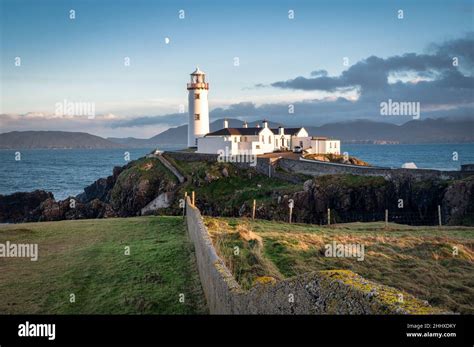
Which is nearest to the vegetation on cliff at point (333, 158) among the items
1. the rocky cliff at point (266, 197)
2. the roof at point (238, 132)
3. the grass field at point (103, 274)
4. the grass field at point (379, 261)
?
the roof at point (238, 132)

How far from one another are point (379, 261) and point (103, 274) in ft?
36.3

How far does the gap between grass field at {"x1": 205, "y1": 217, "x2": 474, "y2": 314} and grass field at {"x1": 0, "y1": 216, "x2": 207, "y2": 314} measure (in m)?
1.95

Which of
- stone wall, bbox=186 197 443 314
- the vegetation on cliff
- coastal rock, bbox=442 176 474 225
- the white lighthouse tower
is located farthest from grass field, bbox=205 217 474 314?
the white lighthouse tower

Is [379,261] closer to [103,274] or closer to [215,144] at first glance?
[103,274]

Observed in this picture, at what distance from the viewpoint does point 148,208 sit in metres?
61.5

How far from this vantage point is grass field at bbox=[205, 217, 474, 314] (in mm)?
14695

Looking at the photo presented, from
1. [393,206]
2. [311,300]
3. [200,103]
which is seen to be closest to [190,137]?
[200,103]

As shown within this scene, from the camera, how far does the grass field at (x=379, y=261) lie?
1470 centimetres

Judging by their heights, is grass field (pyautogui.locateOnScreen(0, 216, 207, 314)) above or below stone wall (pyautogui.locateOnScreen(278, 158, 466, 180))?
below

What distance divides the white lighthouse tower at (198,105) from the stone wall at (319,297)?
71630mm

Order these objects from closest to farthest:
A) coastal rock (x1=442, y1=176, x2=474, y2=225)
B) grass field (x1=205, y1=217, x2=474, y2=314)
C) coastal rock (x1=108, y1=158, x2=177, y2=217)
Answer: grass field (x1=205, y1=217, x2=474, y2=314) → coastal rock (x1=442, y1=176, x2=474, y2=225) → coastal rock (x1=108, y1=158, x2=177, y2=217)

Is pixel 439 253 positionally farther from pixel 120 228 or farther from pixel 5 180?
pixel 5 180

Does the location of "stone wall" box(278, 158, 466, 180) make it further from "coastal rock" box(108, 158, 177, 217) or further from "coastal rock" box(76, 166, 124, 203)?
"coastal rock" box(76, 166, 124, 203)
